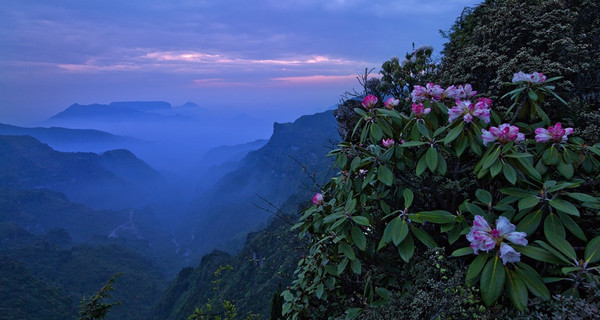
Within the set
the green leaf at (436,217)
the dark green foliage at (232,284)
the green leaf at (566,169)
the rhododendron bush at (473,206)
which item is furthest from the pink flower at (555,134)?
the dark green foliage at (232,284)

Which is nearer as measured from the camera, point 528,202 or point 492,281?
point 492,281

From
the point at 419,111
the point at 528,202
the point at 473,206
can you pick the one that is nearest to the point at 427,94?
the point at 419,111

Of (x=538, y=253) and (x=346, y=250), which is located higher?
(x=538, y=253)

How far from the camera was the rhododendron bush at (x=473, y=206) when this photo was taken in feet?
4.40

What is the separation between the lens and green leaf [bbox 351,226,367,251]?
1828 millimetres

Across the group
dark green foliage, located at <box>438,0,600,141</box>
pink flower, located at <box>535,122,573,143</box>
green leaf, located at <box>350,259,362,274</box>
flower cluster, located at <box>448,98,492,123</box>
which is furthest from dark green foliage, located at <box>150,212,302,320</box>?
pink flower, located at <box>535,122,573,143</box>

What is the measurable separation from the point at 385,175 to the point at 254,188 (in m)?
135

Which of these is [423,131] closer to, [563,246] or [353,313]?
[563,246]

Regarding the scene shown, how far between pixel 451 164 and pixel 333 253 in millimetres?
1174

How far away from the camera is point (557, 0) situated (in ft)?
9.55

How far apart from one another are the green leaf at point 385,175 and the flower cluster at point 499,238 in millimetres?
551

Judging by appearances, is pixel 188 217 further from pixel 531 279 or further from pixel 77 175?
pixel 531 279

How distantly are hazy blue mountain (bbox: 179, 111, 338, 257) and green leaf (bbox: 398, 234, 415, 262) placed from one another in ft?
257

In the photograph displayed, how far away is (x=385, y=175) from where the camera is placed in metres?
1.88
